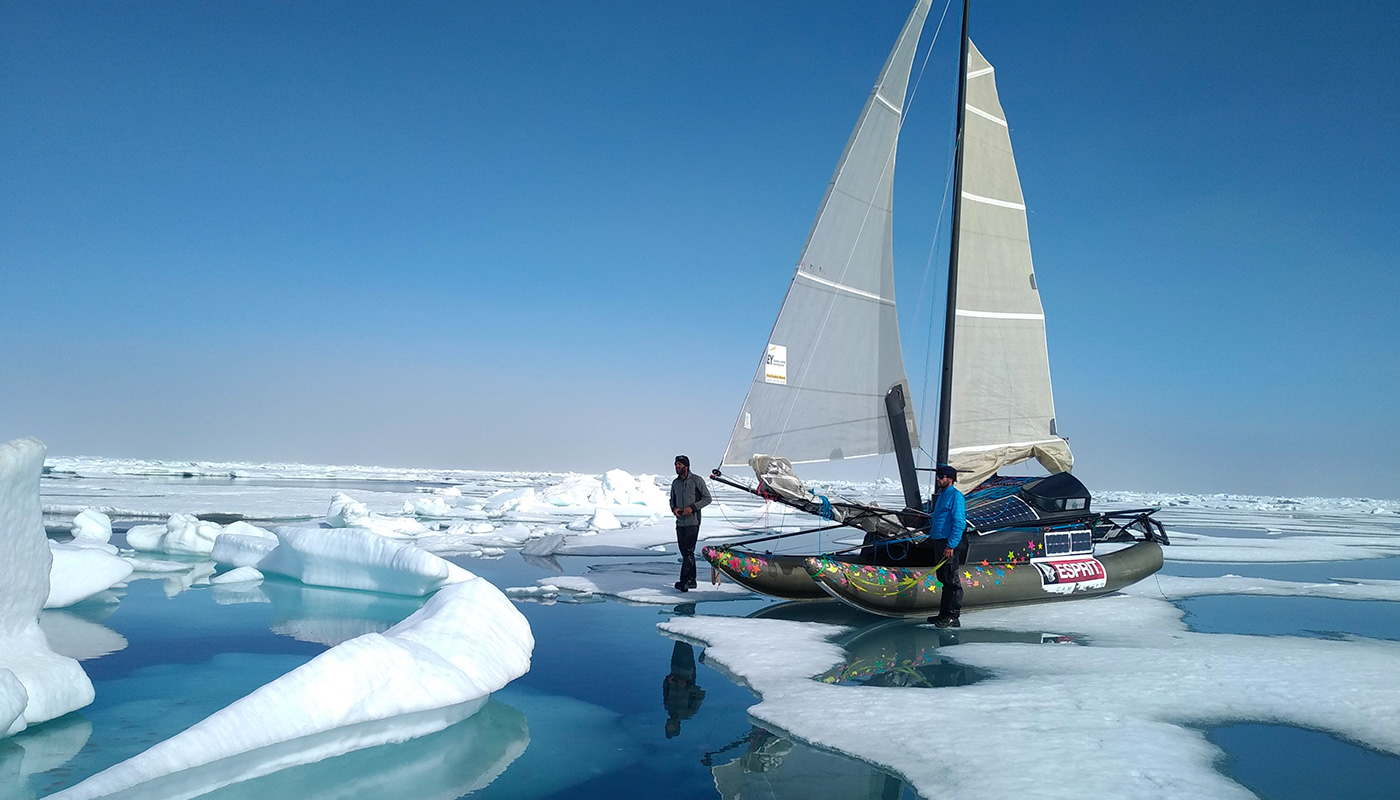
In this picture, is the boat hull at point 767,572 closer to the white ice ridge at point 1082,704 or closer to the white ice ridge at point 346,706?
the white ice ridge at point 1082,704

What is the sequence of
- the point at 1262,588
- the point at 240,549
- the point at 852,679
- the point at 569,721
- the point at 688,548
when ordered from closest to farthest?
1. the point at 569,721
2. the point at 852,679
3. the point at 688,548
4. the point at 1262,588
5. the point at 240,549

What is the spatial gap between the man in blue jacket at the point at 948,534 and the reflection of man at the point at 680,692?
3100 millimetres

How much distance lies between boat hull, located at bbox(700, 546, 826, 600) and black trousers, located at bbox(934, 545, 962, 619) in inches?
56.0

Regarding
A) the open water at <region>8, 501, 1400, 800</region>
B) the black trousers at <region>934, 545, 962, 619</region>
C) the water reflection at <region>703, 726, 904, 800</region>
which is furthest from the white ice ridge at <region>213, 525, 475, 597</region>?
the black trousers at <region>934, 545, 962, 619</region>

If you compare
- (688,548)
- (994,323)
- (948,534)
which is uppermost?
(994,323)

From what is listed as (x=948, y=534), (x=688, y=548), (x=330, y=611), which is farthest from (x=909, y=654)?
(x=330, y=611)

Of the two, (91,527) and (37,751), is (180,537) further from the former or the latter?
(37,751)

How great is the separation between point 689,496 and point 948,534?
10.7 ft

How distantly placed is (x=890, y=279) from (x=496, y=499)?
23.9 metres

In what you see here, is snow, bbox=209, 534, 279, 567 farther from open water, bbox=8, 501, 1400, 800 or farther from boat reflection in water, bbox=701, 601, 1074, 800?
boat reflection in water, bbox=701, 601, 1074, 800

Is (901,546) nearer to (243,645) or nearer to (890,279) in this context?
(890,279)

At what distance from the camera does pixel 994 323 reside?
41.3ft

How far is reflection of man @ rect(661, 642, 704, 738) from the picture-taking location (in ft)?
16.5

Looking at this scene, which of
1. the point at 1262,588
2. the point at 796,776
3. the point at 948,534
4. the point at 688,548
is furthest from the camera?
the point at 1262,588
